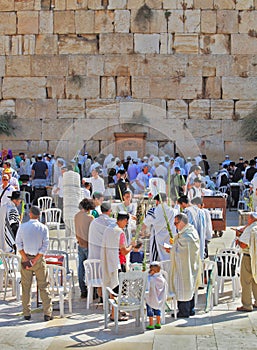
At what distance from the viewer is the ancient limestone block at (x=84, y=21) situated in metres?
22.5

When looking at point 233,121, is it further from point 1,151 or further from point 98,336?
point 98,336

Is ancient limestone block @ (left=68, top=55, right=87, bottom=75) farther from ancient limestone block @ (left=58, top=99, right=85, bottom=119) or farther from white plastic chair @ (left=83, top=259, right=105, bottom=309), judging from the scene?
white plastic chair @ (left=83, top=259, right=105, bottom=309)

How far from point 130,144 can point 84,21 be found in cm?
430

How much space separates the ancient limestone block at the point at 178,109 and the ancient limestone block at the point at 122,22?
9.07 ft

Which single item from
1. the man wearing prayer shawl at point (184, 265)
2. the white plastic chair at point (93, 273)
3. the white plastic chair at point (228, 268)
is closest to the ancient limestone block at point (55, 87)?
the white plastic chair at point (228, 268)

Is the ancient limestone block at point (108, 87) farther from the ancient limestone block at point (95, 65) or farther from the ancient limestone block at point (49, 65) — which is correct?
the ancient limestone block at point (49, 65)

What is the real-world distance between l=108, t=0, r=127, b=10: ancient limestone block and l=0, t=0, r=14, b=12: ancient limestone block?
3.25m

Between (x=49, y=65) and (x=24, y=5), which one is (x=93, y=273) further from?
(x=24, y=5)

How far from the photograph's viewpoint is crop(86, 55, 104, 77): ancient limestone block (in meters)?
22.5

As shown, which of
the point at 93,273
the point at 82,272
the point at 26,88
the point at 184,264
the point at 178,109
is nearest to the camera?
the point at 184,264

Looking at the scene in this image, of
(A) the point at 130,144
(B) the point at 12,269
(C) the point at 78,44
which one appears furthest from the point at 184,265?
(C) the point at 78,44

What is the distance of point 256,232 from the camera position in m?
8.76

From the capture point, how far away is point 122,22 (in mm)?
22438

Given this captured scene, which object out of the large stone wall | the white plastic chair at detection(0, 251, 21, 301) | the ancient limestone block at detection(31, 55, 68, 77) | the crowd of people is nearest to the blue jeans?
the crowd of people
